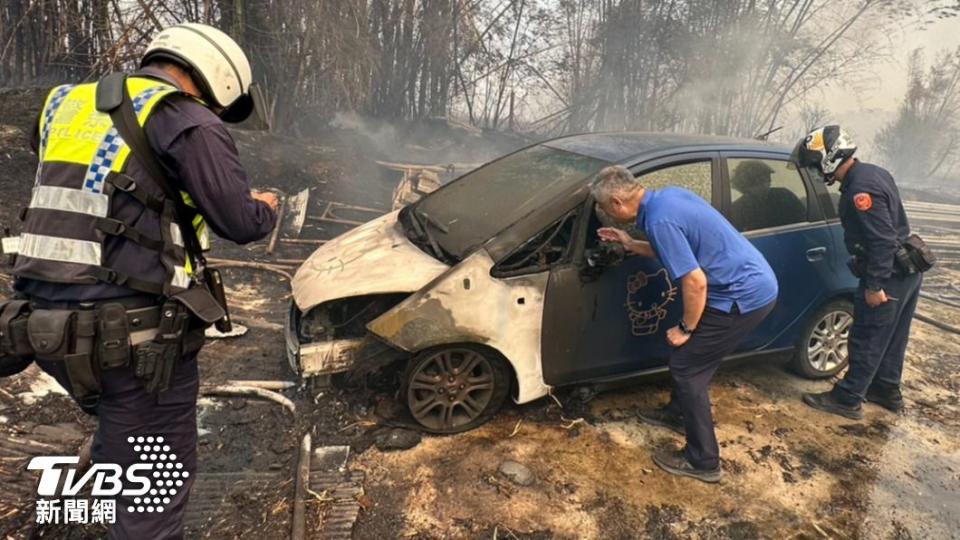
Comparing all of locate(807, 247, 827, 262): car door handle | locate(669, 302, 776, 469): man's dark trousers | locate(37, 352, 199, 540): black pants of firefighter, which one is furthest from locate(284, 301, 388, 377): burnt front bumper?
locate(807, 247, 827, 262): car door handle

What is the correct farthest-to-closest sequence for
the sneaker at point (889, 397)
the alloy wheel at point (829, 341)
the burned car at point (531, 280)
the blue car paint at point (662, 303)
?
the alloy wheel at point (829, 341) → the sneaker at point (889, 397) → the blue car paint at point (662, 303) → the burned car at point (531, 280)

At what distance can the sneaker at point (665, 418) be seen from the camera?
3.35m

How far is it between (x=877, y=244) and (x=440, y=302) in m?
2.65

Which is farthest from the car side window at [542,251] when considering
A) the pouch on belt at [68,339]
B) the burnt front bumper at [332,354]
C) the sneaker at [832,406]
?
the sneaker at [832,406]

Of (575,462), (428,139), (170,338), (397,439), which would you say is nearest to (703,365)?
(575,462)

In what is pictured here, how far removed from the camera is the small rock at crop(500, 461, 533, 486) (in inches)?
110

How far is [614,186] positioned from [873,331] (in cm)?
221

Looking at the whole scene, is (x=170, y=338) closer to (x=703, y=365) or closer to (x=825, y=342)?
(x=703, y=365)

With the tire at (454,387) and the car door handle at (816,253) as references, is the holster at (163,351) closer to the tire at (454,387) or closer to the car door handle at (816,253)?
the tire at (454,387)

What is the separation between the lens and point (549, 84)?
14500mm

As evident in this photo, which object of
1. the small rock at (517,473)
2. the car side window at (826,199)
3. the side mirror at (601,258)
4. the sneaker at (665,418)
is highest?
the car side window at (826,199)

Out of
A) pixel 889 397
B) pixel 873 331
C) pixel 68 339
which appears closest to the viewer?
pixel 68 339

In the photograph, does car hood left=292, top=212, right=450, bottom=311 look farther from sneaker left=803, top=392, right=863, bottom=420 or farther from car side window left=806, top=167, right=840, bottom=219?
sneaker left=803, top=392, right=863, bottom=420

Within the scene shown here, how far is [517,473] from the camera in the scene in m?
2.83
